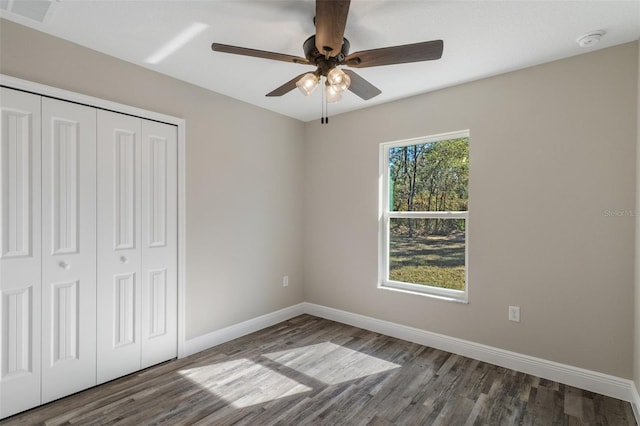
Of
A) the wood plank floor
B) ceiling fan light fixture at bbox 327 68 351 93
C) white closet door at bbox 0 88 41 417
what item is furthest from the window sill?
white closet door at bbox 0 88 41 417

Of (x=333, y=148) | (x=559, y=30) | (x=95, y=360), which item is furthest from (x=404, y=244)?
(x=95, y=360)

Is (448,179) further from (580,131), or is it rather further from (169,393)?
(169,393)

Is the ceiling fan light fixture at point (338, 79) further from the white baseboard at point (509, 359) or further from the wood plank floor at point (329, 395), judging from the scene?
the white baseboard at point (509, 359)

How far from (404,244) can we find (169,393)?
8.36 ft

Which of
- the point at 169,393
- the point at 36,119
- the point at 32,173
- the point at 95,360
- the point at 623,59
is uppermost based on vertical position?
the point at 623,59

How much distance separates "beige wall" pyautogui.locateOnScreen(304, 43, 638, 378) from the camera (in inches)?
90.9

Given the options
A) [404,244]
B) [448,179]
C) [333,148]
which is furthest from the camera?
[333,148]

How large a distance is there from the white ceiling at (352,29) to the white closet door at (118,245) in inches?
24.7

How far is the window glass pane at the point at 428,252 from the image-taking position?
3143mm

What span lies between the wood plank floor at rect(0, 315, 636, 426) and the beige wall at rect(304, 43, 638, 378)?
1.26ft

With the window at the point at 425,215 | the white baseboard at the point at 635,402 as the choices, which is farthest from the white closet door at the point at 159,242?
the white baseboard at the point at 635,402

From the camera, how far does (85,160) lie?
236 centimetres

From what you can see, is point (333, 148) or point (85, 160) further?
point (333, 148)

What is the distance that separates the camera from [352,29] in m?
2.11
